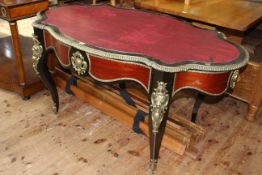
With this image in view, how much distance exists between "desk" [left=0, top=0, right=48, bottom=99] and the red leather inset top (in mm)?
229

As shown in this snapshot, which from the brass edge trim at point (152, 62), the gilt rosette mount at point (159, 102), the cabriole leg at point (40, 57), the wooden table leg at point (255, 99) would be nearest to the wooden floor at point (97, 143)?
the wooden table leg at point (255, 99)

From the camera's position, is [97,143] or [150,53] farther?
[97,143]

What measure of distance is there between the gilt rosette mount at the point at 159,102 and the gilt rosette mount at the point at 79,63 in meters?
0.40

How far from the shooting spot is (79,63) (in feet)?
4.83

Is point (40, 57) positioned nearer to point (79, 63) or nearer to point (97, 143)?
point (79, 63)

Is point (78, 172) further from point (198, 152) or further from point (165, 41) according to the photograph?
point (165, 41)

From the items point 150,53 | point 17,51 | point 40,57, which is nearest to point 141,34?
point 150,53

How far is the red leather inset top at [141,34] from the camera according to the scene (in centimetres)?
133

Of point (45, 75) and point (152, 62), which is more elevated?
point (152, 62)

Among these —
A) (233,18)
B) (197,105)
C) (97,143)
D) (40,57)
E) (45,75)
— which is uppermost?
(233,18)

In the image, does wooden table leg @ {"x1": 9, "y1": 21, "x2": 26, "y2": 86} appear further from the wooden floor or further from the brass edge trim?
the brass edge trim

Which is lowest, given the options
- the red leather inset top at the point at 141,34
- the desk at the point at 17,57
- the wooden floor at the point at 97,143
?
the wooden floor at the point at 97,143

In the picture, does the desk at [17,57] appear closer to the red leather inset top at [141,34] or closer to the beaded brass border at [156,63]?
the red leather inset top at [141,34]

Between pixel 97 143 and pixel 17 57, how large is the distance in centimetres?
85
